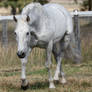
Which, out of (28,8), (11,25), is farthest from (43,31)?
(11,25)

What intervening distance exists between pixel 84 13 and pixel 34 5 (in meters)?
4.94

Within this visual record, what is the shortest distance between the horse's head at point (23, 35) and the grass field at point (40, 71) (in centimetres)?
106

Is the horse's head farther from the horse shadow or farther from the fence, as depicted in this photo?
the fence

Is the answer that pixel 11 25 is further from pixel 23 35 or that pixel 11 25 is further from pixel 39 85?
pixel 23 35

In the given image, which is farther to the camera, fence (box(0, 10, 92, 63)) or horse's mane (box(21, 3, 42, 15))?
fence (box(0, 10, 92, 63))

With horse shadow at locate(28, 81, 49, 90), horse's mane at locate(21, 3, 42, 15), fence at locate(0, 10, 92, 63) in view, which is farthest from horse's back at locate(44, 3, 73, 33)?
fence at locate(0, 10, 92, 63)

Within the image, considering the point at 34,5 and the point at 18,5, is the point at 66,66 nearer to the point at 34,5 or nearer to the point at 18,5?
the point at 34,5

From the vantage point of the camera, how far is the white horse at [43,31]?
7.12 meters

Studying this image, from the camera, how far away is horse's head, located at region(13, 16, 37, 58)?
6.98 metres

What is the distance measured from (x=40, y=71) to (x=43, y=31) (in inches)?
122

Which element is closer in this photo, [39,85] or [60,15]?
[39,85]

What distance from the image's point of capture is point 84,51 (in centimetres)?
Answer: 1242

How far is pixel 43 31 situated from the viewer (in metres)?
7.65

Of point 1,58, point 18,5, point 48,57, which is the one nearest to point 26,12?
point 48,57
